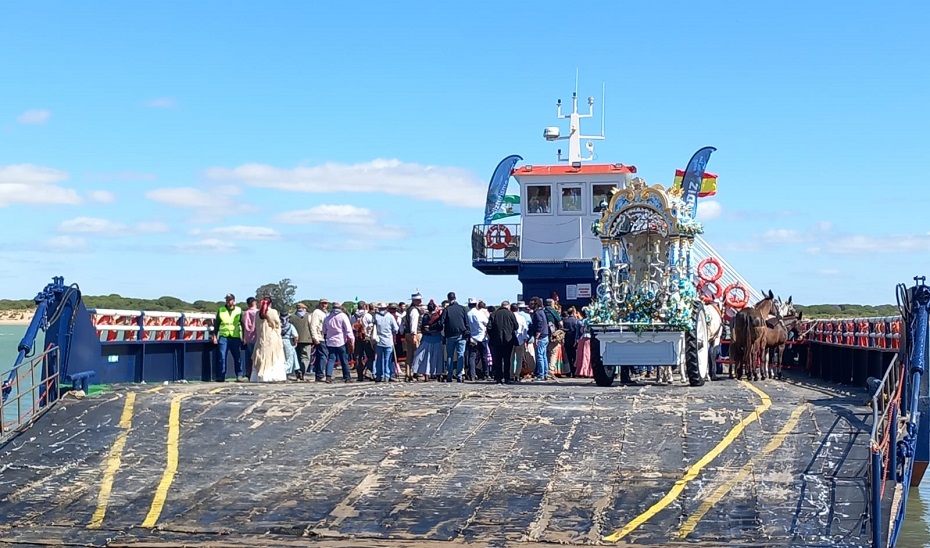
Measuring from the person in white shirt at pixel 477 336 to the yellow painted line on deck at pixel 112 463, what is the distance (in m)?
6.82

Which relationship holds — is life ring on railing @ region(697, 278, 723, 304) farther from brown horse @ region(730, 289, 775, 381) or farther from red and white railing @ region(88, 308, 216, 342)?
red and white railing @ region(88, 308, 216, 342)

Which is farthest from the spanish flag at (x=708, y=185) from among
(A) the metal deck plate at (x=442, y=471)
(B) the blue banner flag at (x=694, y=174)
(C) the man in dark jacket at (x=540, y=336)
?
(A) the metal deck plate at (x=442, y=471)

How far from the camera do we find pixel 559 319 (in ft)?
76.2

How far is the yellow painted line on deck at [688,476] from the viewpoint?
35.7ft

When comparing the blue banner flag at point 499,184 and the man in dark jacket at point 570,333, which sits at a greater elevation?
the blue banner flag at point 499,184

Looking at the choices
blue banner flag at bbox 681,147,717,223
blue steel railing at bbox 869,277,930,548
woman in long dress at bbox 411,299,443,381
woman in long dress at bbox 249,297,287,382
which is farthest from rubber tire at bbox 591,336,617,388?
blue banner flag at bbox 681,147,717,223

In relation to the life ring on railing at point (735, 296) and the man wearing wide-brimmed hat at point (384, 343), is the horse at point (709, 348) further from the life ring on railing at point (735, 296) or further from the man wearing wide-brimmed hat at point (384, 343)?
the life ring on railing at point (735, 296)

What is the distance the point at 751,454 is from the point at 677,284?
7342mm

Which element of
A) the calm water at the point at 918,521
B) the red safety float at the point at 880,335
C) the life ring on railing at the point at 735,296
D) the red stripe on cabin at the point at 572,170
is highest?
the red stripe on cabin at the point at 572,170

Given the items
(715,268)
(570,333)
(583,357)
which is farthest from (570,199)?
(583,357)

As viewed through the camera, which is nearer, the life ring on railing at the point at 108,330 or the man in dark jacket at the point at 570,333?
the life ring on railing at the point at 108,330

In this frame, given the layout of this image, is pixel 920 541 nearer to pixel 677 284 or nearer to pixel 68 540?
pixel 677 284

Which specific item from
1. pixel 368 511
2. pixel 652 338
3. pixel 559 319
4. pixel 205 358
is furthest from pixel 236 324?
pixel 368 511

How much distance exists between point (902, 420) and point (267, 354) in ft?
37.7
